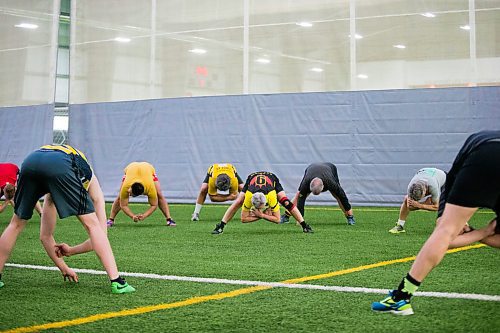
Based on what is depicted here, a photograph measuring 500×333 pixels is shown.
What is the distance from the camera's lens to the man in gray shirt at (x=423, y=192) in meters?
10.7

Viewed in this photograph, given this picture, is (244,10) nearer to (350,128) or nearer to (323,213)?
(350,128)

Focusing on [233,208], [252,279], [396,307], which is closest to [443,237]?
[396,307]

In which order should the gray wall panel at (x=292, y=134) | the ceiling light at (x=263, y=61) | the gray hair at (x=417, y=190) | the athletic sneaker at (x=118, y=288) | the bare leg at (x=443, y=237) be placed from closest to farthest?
the bare leg at (x=443, y=237) < the athletic sneaker at (x=118, y=288) < the gray hair at (x=417, y=190) < the gray wall panel at (x=292, y=134) < the ceiling light at (x=263, y=61)

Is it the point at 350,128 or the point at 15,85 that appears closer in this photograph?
the point at 350,128

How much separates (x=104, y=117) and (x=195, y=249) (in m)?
13.4

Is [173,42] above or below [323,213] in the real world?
above

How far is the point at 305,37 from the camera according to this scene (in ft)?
62.8

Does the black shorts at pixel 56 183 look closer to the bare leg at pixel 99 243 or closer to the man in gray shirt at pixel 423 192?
the bare leg at pixel 99 243

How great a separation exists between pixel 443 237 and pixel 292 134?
47.0 ft

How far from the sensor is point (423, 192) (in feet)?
35.2

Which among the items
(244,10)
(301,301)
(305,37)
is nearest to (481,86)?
(305,37)

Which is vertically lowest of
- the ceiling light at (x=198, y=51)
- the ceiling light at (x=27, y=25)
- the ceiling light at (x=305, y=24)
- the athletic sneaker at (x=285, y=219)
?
the athletic sneaker at (x=285, y=219)

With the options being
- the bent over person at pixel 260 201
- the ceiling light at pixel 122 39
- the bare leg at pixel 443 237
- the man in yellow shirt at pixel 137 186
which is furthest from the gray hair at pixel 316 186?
the ceiling light at pixel 122 39

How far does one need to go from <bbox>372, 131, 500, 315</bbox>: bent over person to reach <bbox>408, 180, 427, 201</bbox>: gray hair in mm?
5846
